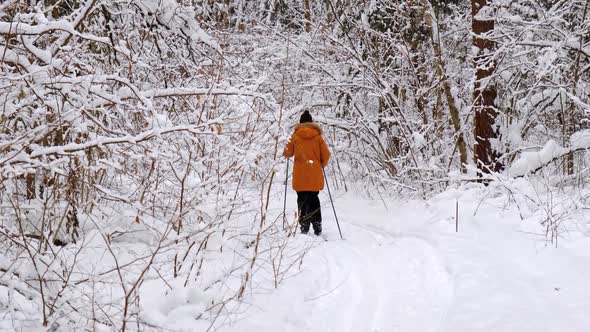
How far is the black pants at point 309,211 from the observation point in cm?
797

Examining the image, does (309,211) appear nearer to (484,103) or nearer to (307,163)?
(307,163)

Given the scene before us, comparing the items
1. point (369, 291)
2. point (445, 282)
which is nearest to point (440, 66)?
point (445, 282)

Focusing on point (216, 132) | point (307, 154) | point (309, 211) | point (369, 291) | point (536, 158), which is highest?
point (216, 132)

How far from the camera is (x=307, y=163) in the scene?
802 cm

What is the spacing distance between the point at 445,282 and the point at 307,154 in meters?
3.35

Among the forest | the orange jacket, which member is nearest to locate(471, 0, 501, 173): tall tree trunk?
the forest

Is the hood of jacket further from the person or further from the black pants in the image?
the black pants

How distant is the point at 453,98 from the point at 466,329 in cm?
680

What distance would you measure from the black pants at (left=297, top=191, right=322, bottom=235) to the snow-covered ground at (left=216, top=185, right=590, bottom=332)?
383 millimetres

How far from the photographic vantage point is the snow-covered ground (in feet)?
13.9

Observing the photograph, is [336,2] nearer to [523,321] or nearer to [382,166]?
[382,166]

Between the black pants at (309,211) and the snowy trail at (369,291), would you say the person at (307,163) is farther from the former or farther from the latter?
the snowy trail at (369,291)

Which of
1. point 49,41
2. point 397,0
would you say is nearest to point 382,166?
point 397,0

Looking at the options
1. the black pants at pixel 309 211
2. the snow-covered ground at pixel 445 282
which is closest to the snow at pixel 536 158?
the snow-covered ground at pixel 445 282
